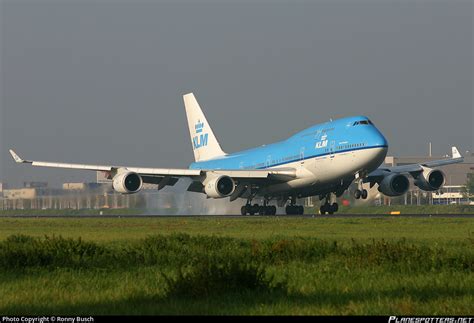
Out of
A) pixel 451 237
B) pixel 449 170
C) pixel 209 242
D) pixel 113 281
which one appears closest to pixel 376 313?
pixel 113 281

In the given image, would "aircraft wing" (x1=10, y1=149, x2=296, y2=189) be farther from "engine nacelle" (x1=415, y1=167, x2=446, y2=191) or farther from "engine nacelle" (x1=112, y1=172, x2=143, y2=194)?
"engine nacelle" (x1=415, y1=167, x2=446, y2=191)

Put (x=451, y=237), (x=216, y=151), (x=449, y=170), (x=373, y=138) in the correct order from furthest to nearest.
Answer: (x=449, y=170) < (x=216, y=151) < (x=373, y=138) < (x=451, y=237)

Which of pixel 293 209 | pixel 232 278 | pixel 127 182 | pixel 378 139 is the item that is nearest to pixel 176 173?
pixel 127 182

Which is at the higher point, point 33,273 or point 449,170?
point 449,170

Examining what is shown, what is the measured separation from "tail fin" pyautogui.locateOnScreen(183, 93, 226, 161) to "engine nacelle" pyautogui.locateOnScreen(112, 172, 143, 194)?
516 inches

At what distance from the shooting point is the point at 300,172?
195 ft

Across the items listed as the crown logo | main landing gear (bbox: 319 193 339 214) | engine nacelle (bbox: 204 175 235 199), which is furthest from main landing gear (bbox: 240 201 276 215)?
the crown logo

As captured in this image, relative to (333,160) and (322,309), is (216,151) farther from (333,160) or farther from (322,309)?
(322,309)

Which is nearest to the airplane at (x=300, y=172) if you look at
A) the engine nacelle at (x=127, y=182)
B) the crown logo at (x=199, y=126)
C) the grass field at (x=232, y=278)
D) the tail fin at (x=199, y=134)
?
the engine nacelle at (x=127, y=182)

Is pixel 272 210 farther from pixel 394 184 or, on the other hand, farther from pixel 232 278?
pixel 232 278

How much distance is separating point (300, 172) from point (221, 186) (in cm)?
515

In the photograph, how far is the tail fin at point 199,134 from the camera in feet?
244

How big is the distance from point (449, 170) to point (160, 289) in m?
146

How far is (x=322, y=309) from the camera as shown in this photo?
13891 millimetres
